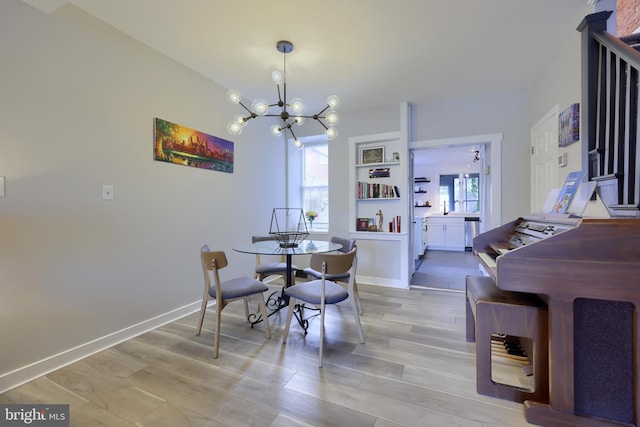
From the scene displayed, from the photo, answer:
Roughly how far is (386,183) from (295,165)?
1.63m

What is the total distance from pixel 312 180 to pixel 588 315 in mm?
3931

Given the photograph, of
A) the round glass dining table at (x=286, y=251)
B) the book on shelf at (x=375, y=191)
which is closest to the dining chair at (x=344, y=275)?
the round glass dining table at (x=286, y=251)

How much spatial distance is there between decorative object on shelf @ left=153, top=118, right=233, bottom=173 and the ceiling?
2.26 feet

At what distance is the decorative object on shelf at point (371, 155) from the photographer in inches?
153

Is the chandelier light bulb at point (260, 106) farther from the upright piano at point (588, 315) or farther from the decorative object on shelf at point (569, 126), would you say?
the decorative object on shelf at point (569, 126)

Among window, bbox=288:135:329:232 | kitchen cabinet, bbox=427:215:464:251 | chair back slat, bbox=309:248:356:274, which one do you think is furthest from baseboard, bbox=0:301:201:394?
kitchen cabinet, bbox=427:215:464:251

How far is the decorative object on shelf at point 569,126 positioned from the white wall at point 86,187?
3.48 meters

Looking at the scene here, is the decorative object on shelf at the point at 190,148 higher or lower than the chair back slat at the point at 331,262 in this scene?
higher

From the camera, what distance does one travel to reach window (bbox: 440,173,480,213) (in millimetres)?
7289

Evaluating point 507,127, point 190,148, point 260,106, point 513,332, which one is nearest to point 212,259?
point 260,106

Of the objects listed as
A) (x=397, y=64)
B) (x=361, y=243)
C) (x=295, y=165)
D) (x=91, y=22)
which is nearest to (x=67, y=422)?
(x=91, y=22)

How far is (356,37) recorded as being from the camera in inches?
88.0

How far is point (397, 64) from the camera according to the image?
8.79 ft

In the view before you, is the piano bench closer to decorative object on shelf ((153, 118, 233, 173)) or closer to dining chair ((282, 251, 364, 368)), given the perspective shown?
dining chair ((282, 251, 364, 368))
